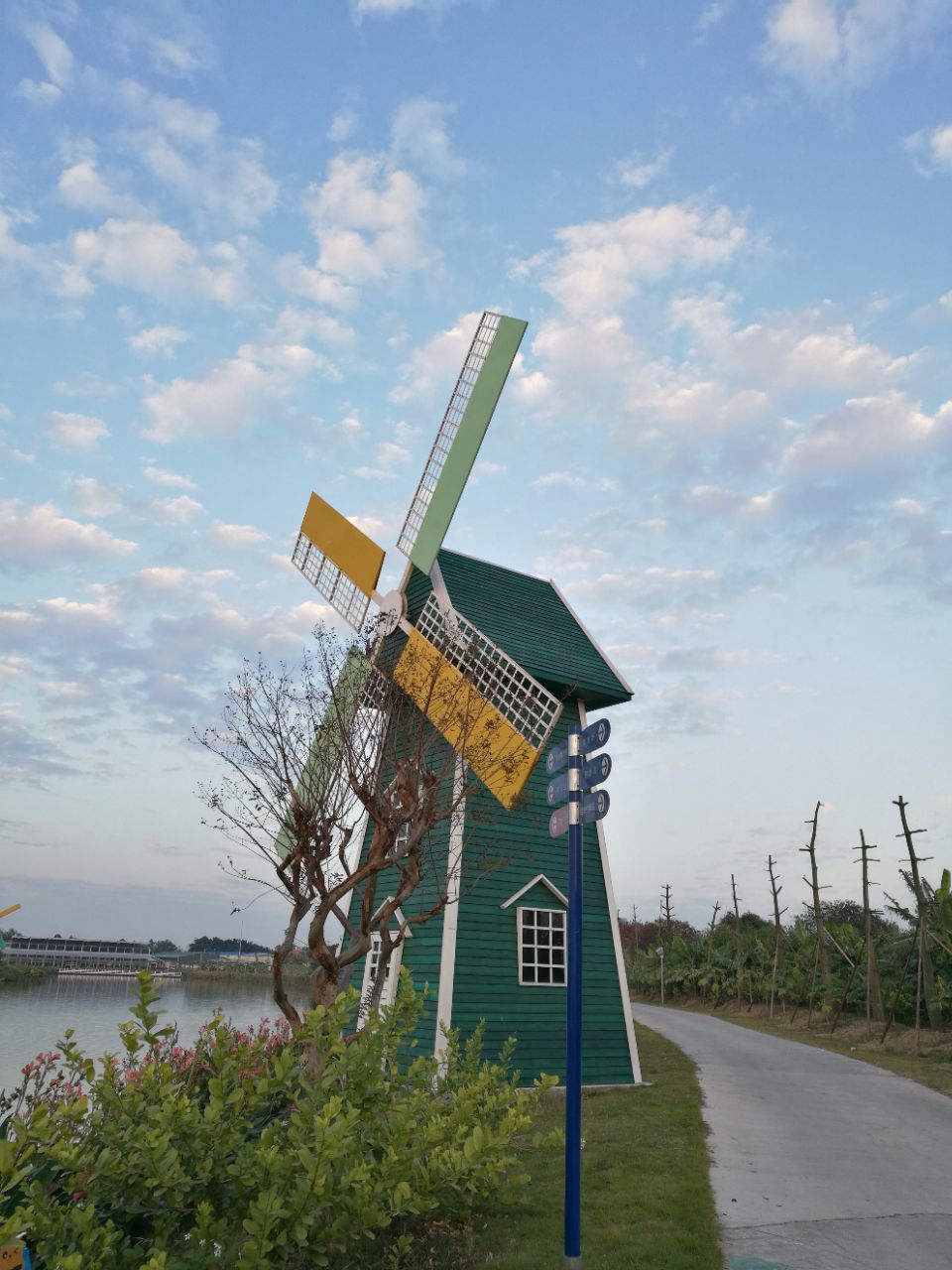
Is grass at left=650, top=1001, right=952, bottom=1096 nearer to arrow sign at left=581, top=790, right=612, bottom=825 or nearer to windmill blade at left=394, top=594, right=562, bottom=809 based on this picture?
windmill blade at left=394, top=594, right=562, bottom=809

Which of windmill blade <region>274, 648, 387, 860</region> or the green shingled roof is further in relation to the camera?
the green shingled roof

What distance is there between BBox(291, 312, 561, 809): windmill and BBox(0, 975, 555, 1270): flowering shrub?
603 cm

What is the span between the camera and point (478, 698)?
1251 centimetres

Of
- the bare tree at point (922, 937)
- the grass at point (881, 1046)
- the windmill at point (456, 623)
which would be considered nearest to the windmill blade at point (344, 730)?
the windmill at point (456, 623)

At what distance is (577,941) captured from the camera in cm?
587

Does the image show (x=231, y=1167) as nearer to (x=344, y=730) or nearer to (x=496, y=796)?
(x=344, y=730)

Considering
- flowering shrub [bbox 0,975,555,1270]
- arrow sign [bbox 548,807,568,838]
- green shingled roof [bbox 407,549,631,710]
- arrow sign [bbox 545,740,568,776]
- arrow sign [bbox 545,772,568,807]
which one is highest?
green shingled roof [bbox 407,549,631,710]

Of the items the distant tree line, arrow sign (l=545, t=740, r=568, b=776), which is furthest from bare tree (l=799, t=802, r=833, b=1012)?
arrow sign (l=545, t=740, r=568, b=776)

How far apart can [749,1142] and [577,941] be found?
17.9 ft

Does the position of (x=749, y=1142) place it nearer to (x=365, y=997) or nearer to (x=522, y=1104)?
(x=522, y=1104)

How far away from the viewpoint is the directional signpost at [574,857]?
5.31 meters

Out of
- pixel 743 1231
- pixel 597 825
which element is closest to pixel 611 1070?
pixel 597 825

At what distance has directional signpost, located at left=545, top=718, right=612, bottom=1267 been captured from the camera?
5309 millimetres

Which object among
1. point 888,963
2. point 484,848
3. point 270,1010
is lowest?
point 270,1010
